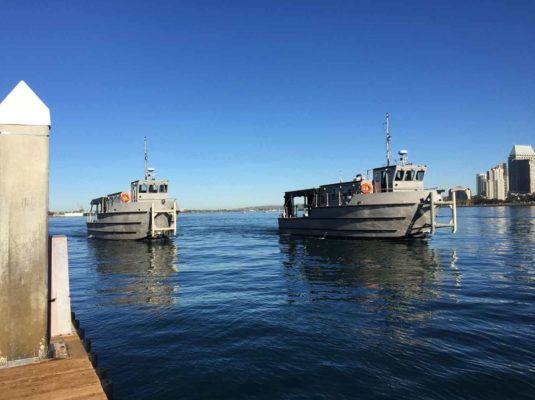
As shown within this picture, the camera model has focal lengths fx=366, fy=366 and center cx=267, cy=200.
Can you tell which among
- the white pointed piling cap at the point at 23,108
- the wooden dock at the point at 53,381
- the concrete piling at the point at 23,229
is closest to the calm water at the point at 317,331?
the wooden dock at the point at 53,381

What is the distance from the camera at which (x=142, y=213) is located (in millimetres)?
32438

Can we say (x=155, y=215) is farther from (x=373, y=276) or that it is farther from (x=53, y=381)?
(x=53, y=381)

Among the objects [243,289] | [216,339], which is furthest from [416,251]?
[216,339]

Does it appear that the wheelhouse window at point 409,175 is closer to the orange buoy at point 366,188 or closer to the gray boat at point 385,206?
the gray boat at point 385,206

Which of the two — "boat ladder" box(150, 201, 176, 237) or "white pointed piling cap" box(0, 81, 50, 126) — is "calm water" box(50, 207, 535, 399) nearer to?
"white pointed piling cap" box(0, 81, 50, 126)

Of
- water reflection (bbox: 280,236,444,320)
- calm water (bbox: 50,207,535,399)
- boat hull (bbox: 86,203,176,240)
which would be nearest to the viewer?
calm water (bbox: 50,207,535,399)

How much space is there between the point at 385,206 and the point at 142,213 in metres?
20.5

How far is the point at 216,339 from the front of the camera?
25.0 ft

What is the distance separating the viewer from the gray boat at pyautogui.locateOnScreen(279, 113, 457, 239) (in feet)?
82.6

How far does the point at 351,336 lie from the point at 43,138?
21.3ft

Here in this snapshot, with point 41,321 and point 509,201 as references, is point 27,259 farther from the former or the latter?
point 509,201

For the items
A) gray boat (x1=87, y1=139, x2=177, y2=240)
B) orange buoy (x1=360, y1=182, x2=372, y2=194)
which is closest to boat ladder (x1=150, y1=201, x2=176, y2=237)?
gray boat (x1=87, y1=139, x2=177, y2=240)

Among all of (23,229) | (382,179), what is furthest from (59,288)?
(382,179)

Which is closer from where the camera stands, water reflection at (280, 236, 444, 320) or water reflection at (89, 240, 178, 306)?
water reflection at (280, 236, 444, 320)
